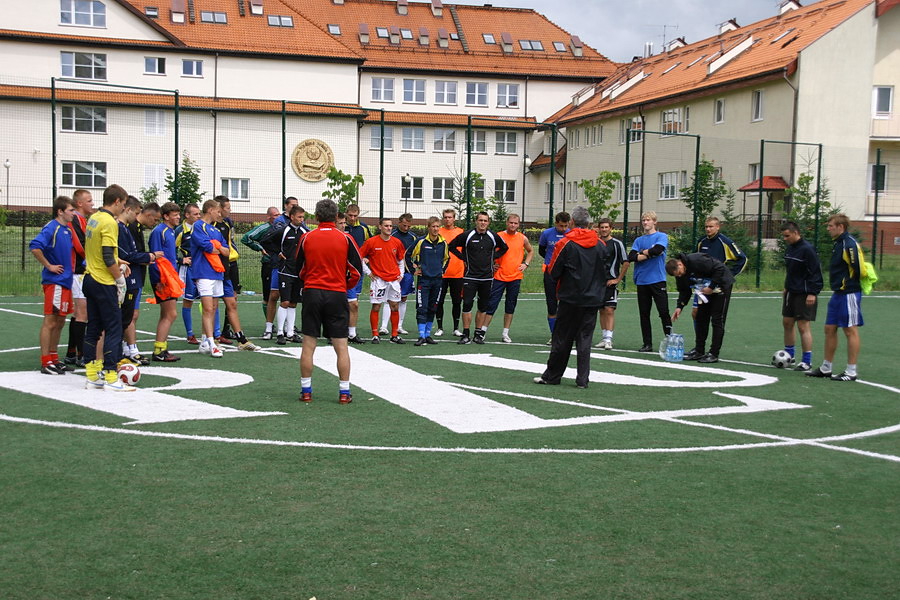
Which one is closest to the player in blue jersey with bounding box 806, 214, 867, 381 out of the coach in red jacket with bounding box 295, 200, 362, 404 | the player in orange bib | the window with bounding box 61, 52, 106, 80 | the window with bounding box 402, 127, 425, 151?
the player in orange bib

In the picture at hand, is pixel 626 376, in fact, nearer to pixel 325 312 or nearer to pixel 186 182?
pixel 325 312

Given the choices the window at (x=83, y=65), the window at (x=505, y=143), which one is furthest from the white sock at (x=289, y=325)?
the window at (x=83, y=65)

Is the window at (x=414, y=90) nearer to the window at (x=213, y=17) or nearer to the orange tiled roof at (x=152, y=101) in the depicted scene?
the window at (x=213, y=17)

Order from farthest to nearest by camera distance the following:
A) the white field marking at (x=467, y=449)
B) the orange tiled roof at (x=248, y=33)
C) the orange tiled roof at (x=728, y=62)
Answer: the orange tiled roof at (x=248, y=33)
the orange tiled roof at (x=728, y=62)
the white field marking at (x=467, y=449)

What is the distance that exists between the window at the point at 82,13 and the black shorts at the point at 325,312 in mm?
48516

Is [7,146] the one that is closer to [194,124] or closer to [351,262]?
[194,124]

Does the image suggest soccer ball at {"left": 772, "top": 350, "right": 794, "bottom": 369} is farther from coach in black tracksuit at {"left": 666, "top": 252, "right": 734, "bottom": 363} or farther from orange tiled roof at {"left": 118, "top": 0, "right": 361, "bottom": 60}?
orange tiled roof at {"left": 118, "top": 0, "right": 361, "bottom": 60}

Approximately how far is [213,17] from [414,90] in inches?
557

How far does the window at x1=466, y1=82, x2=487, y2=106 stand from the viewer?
64000 millimetres

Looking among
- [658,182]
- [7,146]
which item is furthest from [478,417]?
[658,182]

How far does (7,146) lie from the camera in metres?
25.9

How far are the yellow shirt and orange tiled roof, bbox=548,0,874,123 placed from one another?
37.4 meters

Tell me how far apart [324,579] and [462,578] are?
2.21ft

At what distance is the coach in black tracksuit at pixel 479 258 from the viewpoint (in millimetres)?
14383
